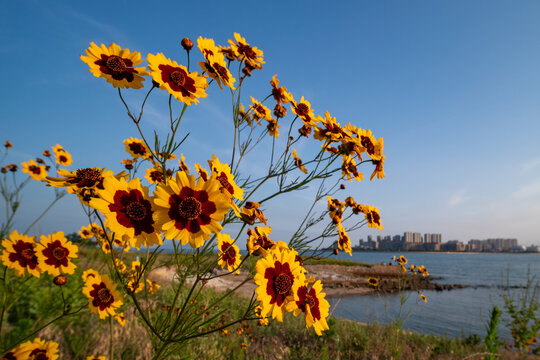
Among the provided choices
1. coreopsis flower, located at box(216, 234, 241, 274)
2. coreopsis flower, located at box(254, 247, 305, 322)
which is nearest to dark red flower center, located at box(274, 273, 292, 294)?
coreopsis flower, located at box(254, 247, 305, 322)

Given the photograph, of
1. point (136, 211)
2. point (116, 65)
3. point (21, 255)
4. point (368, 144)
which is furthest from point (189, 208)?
point (21, 255)

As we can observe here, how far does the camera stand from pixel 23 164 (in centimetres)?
431

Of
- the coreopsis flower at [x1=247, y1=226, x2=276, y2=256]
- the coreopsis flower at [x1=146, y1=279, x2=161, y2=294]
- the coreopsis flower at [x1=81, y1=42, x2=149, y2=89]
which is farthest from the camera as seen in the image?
the coreopsis flower at [x1=146, y1=279, x2=161, y2=294]

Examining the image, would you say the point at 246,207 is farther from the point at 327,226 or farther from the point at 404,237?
the point at 404,237

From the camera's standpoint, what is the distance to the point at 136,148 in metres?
2.36

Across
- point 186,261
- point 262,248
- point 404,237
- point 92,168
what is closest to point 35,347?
point 186,261

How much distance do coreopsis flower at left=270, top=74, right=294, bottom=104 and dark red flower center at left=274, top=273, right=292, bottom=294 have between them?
1.15 metres

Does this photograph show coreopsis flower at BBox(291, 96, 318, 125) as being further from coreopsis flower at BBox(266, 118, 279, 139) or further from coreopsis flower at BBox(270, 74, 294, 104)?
coreopsis flower at BBox(266, 118, 279, 139)

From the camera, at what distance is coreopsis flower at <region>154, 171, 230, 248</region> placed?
38.1 inches

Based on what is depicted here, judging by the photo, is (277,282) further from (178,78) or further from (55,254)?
(55,254)

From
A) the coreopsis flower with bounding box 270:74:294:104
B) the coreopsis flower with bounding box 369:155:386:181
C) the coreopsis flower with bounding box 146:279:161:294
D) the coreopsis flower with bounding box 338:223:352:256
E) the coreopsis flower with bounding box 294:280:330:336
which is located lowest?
the coreopsis flower with bounding box 146:279:161:294

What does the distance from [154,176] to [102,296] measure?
930mm

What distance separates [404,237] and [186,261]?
116 m

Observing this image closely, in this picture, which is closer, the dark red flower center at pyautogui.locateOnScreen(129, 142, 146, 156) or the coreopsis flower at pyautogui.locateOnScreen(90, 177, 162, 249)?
the coreopsis flower at pyautogui.locateOnScreen(90, 177, 162, 249)
